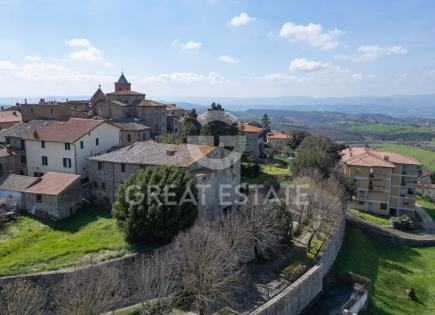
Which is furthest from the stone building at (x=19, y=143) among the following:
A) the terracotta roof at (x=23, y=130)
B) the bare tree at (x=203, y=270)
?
the bare tree at (x=203, y=270)

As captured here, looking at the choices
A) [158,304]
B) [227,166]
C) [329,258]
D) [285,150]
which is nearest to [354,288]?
[329,258]

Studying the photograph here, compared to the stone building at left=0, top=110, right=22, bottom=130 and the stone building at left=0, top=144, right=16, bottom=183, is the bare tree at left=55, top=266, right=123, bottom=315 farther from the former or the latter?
the stone building at left=0, top=110, right=22, bottom=130

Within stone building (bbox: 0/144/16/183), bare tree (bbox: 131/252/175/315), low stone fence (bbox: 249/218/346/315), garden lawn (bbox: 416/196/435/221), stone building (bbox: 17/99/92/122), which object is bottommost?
garden lawn (bbox: 416/196/435/221)

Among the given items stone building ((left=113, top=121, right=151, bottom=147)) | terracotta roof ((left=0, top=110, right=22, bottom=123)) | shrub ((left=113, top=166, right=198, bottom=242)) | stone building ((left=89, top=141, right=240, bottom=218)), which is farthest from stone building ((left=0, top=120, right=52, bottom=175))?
shrub ((left=113, top=166, right=198, bottom=242))

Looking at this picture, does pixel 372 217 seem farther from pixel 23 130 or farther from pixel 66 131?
pixel 23 130

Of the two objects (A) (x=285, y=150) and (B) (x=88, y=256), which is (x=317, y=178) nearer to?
(B) (x=88, y=256)

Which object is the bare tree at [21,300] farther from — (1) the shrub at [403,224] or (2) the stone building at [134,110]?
(1) the shrub at [403,224]
